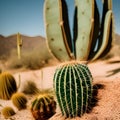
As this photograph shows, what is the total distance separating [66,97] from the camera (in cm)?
562

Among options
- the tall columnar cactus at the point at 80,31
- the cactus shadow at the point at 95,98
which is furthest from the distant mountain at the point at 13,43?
the cactus shadow at the point at 95,98

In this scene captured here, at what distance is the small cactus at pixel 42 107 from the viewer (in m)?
6.29

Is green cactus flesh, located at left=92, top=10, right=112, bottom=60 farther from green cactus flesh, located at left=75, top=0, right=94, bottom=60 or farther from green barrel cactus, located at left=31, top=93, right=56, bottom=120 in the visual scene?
green barrel cactus, located at left=31, top=93, right=56, bottom=120

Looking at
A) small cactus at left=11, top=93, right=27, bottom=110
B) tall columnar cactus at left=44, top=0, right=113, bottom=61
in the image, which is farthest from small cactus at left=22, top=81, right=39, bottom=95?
tall columnar cactus at left=44, top=0, right=113, bottom=61

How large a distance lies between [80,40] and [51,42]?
1.84ft

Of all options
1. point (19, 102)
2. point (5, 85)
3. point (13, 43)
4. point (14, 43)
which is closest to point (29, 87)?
point (5, 85)

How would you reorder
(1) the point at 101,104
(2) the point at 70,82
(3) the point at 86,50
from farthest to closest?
(3) the point at 86,50 → (1) the point at 101,104 → (2) the point at 70,82

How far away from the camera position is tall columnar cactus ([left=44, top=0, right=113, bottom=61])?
715 centimetres

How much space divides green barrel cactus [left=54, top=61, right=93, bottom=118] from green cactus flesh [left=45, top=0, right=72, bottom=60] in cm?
157

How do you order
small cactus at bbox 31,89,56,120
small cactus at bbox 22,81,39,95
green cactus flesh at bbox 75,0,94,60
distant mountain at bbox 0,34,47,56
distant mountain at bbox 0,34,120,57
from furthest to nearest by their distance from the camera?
distant mountain at bbox 0,34,47,56
distant mountain at bbox 0,34,120,57
small cactus at bbox 22,81,39,95
green cactus flesh at bbox 75,0,94,60
small cactus at bbox 31,89,56,120

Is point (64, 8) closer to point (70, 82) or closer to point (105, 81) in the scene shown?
point (105, 81)

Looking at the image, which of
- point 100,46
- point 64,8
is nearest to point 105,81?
point 100,46

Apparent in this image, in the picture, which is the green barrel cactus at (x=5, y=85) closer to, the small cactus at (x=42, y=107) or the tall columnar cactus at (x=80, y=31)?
the tall columnar cactus at (x=80, y=31)

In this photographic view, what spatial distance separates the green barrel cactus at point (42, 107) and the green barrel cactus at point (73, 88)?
55 centimetres
